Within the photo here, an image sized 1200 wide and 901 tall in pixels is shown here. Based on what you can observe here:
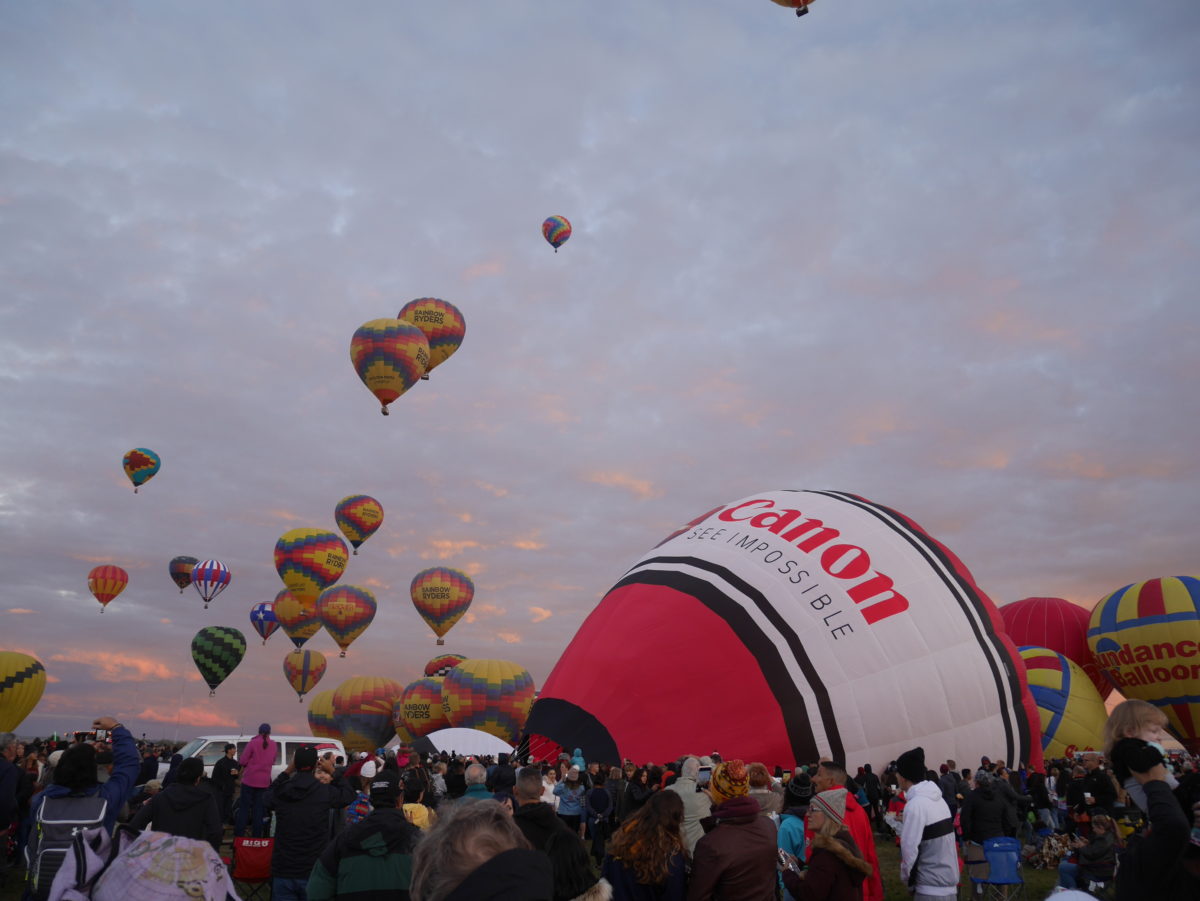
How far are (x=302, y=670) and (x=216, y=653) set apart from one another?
5657 millimetres

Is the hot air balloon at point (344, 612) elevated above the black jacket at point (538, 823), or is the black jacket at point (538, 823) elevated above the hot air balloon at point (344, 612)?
the hot air balloon at point (344, 612)

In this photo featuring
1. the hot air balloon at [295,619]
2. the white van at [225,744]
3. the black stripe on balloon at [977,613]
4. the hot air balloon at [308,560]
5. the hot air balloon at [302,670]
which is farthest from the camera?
the hot air balloon at [302,670]

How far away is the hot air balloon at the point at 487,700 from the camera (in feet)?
104

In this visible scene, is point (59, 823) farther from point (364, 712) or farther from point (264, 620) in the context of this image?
→ point (264, 620)

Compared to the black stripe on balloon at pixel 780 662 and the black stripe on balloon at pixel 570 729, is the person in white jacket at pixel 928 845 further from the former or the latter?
the black stripe on balloon at pixel 570 729

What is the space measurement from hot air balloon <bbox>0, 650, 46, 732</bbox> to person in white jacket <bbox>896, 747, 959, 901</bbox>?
2822 cm

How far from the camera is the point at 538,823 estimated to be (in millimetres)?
4082

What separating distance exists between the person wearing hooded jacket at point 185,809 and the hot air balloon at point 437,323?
27906mm

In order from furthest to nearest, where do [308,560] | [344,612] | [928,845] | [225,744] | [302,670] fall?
1. [302,670]
2. [344,612]
3. [308,560]
4. [225,744]
5. [928,845]

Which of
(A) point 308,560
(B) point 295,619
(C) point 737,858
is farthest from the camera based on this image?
(B) point 295,619

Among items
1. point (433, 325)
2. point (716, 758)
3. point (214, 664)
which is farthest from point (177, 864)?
point (214, 664)

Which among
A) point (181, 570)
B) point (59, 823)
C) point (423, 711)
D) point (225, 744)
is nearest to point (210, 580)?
point (181, 570)

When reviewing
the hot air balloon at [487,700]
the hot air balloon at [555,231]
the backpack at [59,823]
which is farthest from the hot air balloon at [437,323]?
the backpack at [59,823]

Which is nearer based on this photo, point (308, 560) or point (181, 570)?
point (308, 560)
